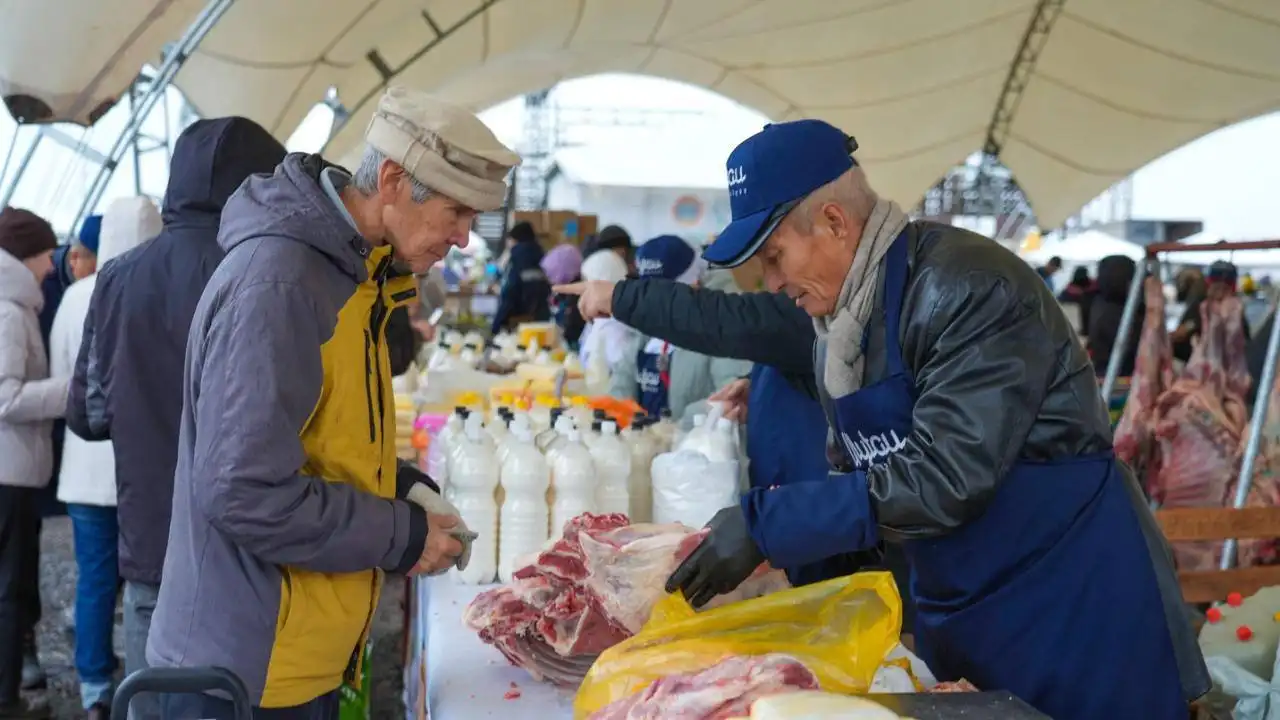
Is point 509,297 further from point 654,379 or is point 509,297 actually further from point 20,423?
point 20,423

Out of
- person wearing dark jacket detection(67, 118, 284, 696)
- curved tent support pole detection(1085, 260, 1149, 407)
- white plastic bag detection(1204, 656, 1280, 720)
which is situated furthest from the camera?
curved tent support pole detection(1085, 260, 1149, 407)

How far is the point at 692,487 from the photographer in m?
3.14

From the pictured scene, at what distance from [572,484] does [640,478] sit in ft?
1.19

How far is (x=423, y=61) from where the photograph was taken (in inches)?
454

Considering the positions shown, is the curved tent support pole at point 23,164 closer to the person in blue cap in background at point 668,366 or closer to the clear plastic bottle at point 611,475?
the person in blue cap in background at point 668,366

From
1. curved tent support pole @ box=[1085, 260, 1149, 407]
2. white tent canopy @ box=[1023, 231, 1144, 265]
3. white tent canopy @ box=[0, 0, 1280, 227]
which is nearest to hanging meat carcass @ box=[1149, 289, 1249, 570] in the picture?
curved tent support pole @ box=[1085, 260, 1149, 407]

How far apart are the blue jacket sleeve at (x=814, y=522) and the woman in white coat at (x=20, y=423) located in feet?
10.8

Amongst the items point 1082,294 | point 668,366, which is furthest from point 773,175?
point 1082,294

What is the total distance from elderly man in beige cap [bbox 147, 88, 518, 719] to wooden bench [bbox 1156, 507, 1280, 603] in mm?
2340

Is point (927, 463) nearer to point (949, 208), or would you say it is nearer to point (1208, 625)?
point (1208, 625)

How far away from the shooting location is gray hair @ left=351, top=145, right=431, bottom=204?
2.07 m

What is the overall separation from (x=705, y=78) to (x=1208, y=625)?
11.8 metres

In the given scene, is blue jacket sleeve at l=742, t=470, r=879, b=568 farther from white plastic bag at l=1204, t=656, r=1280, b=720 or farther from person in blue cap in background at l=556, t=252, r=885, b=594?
white plastic bag at l=1204, t=656, r=1280, b=720

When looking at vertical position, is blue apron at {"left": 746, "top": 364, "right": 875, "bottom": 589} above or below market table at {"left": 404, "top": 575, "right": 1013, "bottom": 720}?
above
